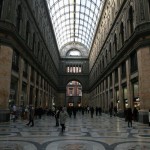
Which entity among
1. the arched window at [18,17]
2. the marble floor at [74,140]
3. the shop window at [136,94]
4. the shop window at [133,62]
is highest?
the arched window at [18,17]

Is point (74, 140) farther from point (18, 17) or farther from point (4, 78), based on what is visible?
point (18, 17)

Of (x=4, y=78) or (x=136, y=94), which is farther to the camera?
(x=136, y=94)

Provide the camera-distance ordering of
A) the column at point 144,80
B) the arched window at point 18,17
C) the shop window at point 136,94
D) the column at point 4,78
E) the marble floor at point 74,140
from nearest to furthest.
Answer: the marble floor at point 74,140 → the column at point 4,78 → the column at point 144,80 → the shop window at point 136,94 → the arched window at point 18,17

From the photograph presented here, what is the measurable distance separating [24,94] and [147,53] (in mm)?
15819

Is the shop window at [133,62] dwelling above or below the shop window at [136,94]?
above

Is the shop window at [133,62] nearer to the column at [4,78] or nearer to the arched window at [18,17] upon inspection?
the column at [4,78]

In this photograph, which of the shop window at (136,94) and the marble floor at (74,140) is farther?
the shop window at (136,94)

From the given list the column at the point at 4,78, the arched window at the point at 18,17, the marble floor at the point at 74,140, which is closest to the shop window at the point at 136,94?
the marble floor at the point at 74,140

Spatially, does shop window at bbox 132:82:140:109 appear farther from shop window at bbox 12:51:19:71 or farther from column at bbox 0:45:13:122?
shop window at bbox 12:51:19:71

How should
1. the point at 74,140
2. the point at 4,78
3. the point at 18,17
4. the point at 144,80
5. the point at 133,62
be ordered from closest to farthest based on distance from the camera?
the point at 74,140, the point at 4,78, the point at 144,80, the point at 133,62, the point at 18,17

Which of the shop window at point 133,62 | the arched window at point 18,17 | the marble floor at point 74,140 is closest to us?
the marble floor at point 74,140

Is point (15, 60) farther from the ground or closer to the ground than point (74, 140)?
farther from the ground

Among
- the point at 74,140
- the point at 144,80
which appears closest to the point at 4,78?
the point at 74,140

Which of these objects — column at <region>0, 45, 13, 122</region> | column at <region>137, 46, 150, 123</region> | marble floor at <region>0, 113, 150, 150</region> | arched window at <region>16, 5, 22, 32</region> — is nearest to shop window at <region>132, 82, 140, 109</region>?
column at <region>137, 46, 150, 123</region>
